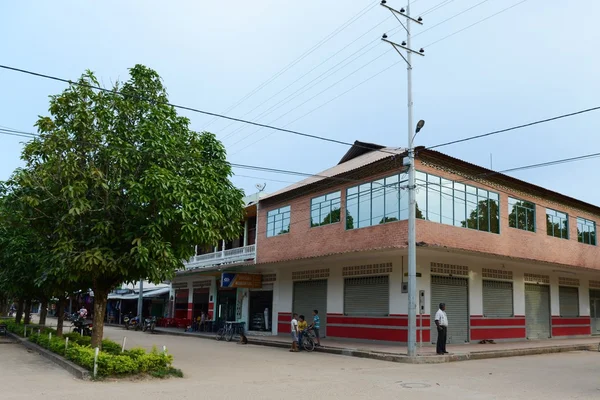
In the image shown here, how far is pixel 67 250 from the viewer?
13.1 meters

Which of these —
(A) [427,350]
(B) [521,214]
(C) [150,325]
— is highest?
(B) [521,214]

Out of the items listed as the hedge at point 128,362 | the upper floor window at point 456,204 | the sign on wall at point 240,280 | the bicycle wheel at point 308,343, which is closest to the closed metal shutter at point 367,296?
the bicycle wheel at point 308,343

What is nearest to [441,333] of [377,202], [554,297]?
[377,202]

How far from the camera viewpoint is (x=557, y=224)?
28.8 metres

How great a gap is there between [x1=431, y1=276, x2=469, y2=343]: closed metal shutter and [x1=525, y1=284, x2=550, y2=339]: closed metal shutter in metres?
5.50

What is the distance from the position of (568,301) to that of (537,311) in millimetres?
4020

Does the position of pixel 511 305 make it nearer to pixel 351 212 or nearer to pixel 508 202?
pixel 508 202

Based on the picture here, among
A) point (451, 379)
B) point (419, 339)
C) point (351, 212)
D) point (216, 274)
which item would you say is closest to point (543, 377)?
point (451, 379)

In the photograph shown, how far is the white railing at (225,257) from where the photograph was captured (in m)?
31.7

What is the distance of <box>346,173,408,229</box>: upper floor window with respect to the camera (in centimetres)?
2136

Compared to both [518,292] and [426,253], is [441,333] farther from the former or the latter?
[518,292]

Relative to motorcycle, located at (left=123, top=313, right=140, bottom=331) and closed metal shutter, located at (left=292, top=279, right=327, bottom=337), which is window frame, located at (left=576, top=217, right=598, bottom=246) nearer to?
closed metal shutter, located at (left=292, top=279, right=327, bottom=337)

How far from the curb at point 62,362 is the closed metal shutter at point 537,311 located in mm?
21719

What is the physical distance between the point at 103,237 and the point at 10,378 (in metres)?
3.94
